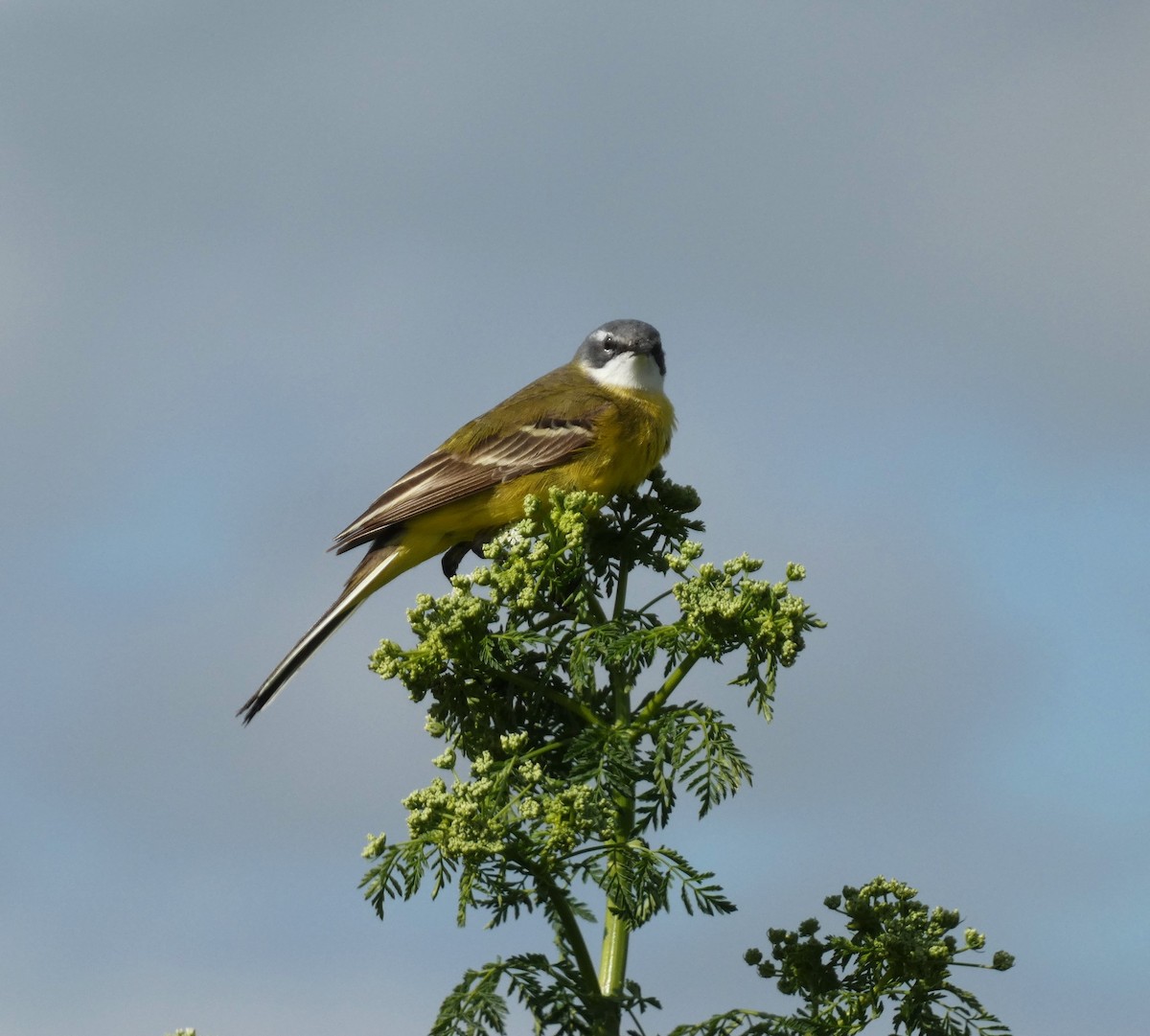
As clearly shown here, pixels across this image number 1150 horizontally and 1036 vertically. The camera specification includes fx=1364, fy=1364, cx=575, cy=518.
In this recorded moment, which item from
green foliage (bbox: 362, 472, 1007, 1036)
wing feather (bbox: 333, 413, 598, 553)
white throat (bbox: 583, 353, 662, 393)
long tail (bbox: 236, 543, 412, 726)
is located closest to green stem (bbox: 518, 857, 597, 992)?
green foliage (bbox: 362, 472, 1007, 1036)

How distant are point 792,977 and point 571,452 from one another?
535 centimetres

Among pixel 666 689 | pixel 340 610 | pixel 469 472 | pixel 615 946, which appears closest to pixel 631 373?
pixel 469 472

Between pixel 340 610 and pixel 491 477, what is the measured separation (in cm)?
157

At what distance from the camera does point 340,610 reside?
10602mm

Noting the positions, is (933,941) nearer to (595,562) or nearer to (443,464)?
(595,562)

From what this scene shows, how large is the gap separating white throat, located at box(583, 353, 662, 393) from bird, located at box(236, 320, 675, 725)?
966 millimetres

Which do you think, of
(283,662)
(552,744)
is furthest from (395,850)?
(283,662)

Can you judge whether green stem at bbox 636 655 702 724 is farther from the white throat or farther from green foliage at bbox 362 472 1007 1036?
the white throat

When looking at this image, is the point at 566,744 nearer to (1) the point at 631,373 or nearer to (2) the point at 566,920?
(2) the point at 566,920

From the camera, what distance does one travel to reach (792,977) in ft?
20.4

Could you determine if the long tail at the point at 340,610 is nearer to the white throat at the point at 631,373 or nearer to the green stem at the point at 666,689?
the white throat at the point at 631,373

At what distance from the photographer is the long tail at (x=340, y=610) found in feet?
32.4

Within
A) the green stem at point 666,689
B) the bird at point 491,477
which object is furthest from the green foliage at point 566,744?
the bird at point 491,477

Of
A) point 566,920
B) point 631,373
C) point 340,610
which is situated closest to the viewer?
point 566,920
